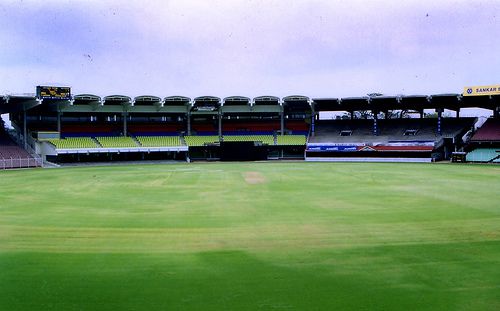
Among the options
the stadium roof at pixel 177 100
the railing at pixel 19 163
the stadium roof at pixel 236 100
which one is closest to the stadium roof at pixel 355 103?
the stadium roof at pixel 236 100

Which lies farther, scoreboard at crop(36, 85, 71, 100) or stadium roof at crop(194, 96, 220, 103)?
stadium roof at crop(194, 96, 220, 103)

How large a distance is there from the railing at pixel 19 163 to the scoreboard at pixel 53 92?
8.21 meters

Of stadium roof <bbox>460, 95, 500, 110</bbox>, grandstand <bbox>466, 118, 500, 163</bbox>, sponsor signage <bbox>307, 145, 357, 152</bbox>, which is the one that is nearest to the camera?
grandstand <bbox>466, 118, 500, 163</bbox>

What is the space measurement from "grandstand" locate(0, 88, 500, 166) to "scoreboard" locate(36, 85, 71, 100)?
0.67m

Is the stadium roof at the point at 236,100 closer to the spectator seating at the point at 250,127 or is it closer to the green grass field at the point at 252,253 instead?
the spectator seating at the point at 250,127

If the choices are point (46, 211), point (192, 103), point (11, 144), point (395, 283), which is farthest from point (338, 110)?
point (395, 283)

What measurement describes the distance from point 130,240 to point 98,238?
1085 mm

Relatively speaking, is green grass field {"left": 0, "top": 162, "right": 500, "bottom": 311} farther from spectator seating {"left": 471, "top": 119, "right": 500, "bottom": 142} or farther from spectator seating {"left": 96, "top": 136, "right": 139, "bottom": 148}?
spectator seating {"left": 471, "top": 119, "right": 500, "bottom": 142}

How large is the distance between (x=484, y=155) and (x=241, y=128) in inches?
1457

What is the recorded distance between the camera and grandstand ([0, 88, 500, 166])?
200 ft

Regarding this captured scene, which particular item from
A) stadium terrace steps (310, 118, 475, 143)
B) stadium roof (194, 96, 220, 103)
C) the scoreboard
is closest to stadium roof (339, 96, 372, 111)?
stadium terrace steps (310, 118, 475, 143)

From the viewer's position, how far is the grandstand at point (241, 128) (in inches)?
2402

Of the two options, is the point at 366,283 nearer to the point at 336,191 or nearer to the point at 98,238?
the point at 98,238

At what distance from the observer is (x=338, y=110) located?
72.1 m
